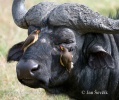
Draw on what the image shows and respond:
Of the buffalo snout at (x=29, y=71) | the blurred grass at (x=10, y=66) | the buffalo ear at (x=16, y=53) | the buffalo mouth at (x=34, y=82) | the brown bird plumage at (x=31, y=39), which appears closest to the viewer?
the buffalo snout at (x=29, y=71)

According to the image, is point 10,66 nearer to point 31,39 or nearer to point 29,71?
point 31,39

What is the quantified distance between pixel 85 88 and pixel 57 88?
46 cm

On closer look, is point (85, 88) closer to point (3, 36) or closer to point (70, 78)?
point (70, 78)

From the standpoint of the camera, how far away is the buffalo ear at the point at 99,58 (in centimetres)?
795

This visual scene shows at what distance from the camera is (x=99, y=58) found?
26.4ft

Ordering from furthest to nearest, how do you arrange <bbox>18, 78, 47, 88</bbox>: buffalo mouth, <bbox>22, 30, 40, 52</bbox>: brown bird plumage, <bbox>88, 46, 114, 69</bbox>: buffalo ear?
<bbox>88, 46, 114, 69</bbox>: buffalo ear → <bbox>22, 30, 40, 52</bbox>: brown bird plumage → <bbox>18, 78, 47, 88</bbox>: buffalo mouth

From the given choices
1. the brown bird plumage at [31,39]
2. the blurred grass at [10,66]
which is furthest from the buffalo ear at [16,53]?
the blurred grass at [10,66]

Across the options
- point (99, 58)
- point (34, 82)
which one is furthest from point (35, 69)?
point (99, 58)

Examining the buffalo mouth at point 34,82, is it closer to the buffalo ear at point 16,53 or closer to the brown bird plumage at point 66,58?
the brown bird plumage at point 66,58

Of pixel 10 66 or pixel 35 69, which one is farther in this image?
pixel 10 66

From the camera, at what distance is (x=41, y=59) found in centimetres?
755

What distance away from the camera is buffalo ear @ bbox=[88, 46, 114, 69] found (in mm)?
7949

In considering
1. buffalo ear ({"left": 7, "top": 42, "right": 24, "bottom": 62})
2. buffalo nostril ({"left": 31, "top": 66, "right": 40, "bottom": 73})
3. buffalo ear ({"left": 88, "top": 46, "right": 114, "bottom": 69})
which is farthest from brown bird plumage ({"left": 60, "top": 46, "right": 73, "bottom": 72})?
buffalo ear ({"left": 7, "top": 42, "right": 24, "bottom": 62})

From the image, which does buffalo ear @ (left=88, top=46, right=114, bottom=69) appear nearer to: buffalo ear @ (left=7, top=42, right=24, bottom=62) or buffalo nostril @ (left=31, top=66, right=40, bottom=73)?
buffalo nostril @ (left=31, top=66, right=40, bottom=73)
